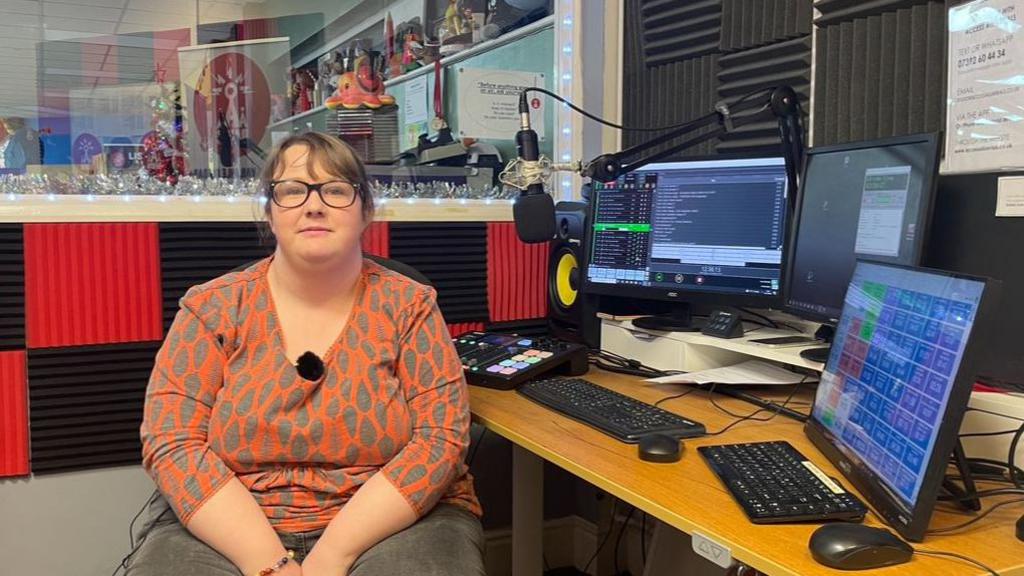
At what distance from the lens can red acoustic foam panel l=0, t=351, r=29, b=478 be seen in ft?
6.64

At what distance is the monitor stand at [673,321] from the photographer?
2111 millimetres

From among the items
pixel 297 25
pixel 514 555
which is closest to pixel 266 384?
pixel 514 555


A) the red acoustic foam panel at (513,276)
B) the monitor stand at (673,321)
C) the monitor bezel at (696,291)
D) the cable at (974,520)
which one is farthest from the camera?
the red acoustic foam panel at (513,276)

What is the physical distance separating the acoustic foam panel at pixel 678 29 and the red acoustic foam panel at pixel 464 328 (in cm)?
100

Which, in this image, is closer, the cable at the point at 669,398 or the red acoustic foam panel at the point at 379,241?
the cable at the point at 669,398

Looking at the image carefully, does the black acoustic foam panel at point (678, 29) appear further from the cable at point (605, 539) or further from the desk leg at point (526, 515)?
the cable at point (605, 539)

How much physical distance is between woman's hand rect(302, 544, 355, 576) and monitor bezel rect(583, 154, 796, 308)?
1048mm

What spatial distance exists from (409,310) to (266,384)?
31cm

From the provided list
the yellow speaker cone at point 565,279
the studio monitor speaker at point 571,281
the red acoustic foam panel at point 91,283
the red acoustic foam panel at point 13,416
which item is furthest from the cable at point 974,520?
the red acoustic foam panel at point 13,416

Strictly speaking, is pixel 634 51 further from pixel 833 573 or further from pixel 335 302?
pixel 833 573

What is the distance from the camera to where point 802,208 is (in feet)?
5.95

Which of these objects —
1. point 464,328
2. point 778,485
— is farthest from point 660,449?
point 464,328

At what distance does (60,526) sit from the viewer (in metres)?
2.09

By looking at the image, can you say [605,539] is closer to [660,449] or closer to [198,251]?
[660,449]
